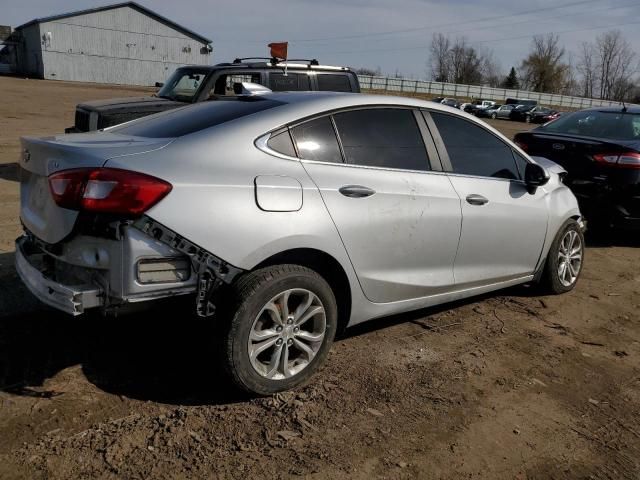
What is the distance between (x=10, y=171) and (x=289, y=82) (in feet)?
15.2

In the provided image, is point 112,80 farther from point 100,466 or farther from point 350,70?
point 100,466

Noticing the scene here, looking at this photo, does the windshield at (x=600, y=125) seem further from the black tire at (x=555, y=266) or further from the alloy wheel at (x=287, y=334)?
the alloy wheel at (x=287, y=334)

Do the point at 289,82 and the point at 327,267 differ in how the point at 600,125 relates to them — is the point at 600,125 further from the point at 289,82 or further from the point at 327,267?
the point at 327,267

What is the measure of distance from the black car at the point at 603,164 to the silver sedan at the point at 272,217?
118 inches

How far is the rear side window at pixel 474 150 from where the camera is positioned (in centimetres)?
423

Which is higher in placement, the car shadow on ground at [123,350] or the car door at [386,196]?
the car door at [386,196]

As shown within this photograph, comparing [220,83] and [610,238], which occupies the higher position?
[220,83]

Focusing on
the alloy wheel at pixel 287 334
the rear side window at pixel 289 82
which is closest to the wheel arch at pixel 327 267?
the alloy wheel at pixel 287 334

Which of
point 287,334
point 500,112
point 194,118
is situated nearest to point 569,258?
point 287,334

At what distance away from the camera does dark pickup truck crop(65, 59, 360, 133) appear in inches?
319

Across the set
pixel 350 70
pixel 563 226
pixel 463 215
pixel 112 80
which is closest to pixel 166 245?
pixel 463 215

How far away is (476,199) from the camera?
4.21 m

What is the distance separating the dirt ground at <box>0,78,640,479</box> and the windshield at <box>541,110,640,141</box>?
3593 mm

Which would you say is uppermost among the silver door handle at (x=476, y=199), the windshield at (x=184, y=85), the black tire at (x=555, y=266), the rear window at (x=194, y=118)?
the windshield at (x=184, y=85)
